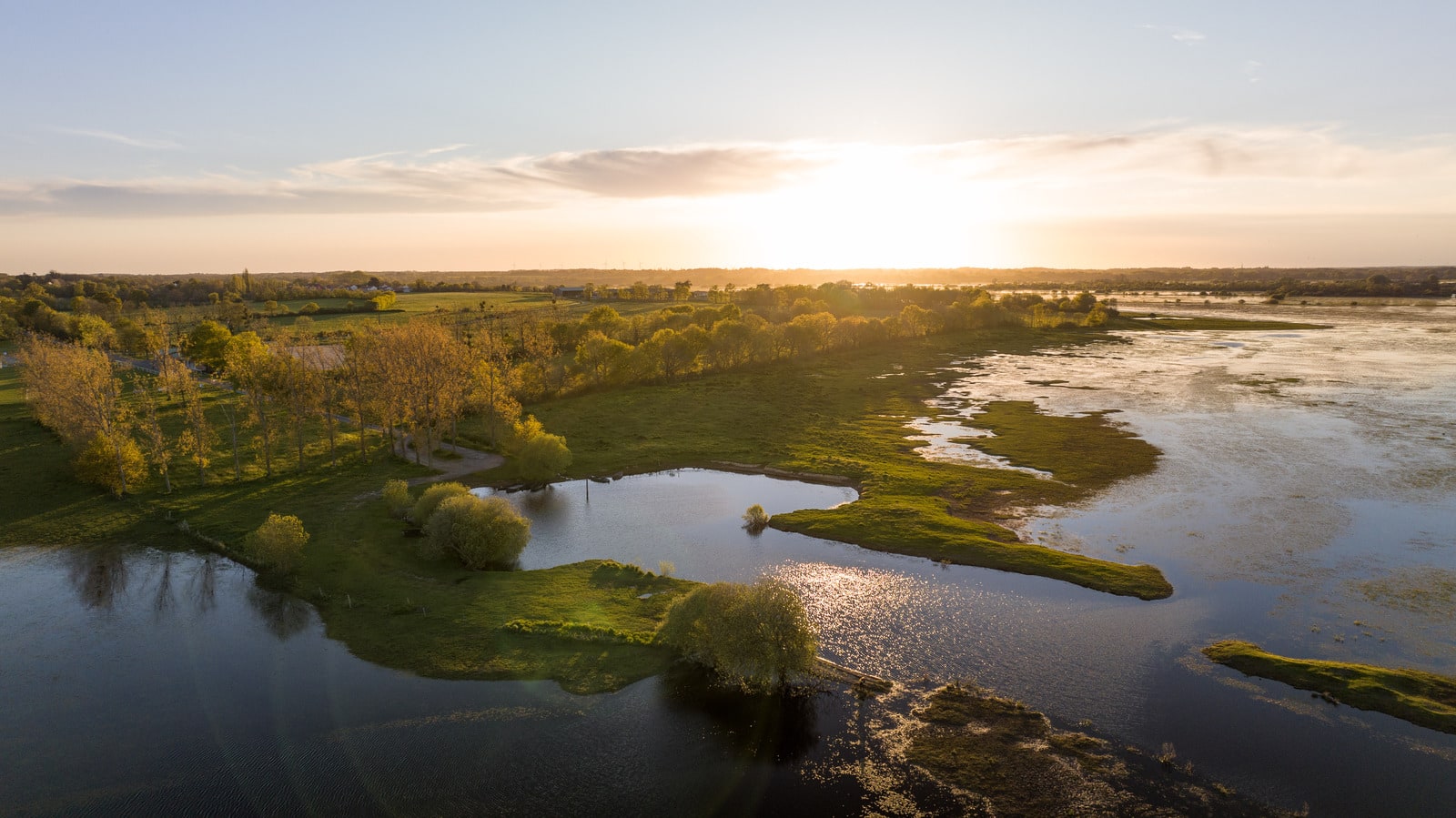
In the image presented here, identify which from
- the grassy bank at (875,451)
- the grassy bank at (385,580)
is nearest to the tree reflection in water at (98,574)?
the grassy bank at (385,580)

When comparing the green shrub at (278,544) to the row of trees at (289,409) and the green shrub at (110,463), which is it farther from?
the green shrub at (110,463)

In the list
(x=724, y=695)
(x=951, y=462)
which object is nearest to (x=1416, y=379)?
(x=951, y=462)

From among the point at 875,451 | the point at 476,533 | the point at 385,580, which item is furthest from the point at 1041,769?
the point at 875,451

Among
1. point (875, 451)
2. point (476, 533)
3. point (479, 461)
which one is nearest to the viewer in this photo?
point (476, 533)

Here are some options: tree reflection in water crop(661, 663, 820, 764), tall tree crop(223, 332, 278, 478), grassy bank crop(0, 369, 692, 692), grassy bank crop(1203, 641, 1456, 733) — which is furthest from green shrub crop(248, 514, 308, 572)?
grassy bank crop(1203, 641, 1456, 733)

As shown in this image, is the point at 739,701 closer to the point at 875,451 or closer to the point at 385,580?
the point at 385,580

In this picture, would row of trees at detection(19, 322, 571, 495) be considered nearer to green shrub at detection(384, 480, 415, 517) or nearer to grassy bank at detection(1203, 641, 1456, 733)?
green shrub at detection(384, 480, 415, 517)
